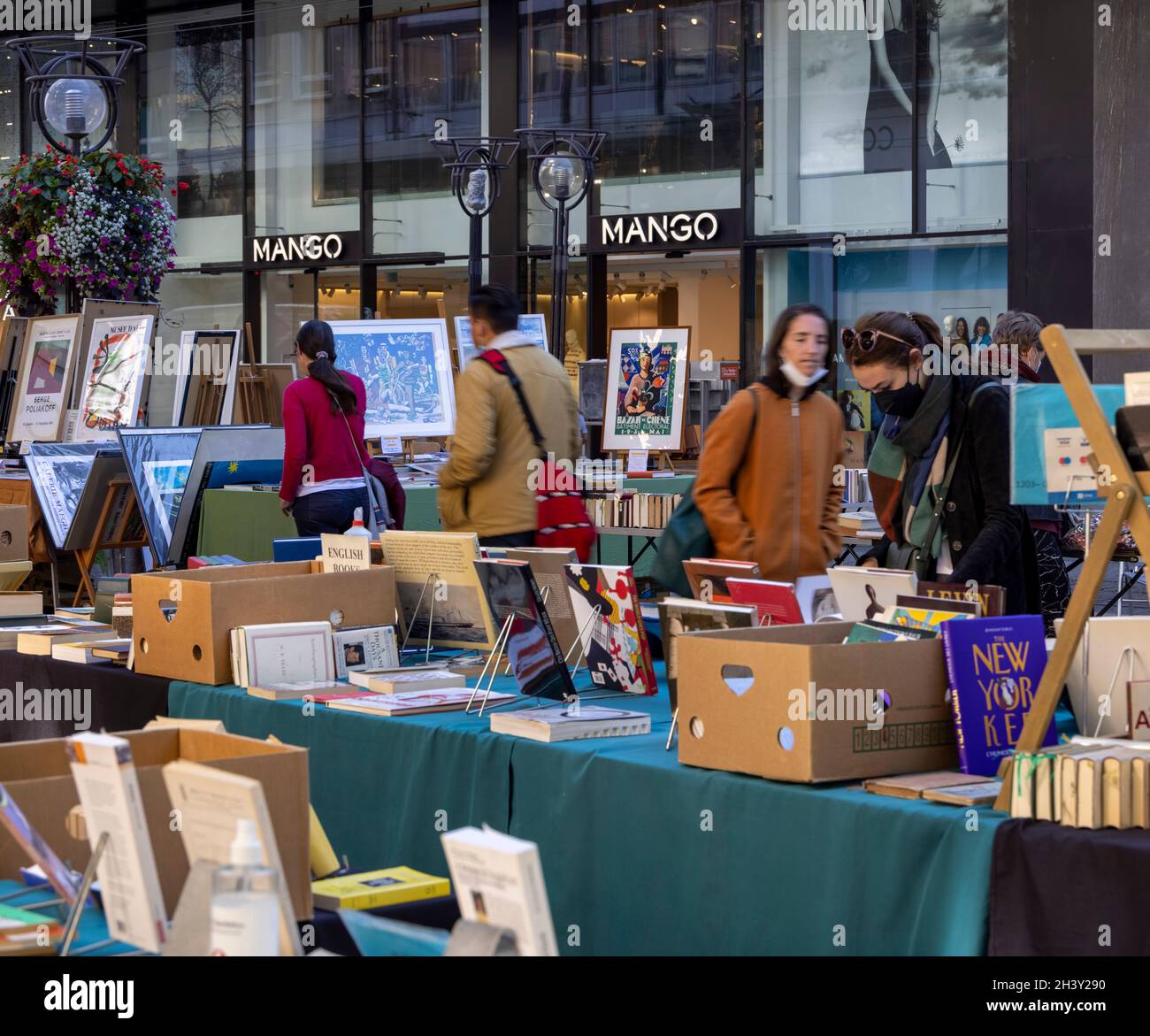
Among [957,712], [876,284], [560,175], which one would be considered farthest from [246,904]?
[876,284]

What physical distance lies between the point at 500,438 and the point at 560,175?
6350 millimetres

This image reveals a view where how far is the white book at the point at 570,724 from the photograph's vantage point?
3.21 metres

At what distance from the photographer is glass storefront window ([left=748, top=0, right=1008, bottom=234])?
14.1 metres

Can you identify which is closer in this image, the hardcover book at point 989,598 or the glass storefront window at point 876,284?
the hardcover book at point 989,598

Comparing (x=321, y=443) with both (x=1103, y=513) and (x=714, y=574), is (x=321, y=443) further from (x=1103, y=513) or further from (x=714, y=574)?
(x=1103, y=513)

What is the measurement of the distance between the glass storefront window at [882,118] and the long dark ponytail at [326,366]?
8773mm

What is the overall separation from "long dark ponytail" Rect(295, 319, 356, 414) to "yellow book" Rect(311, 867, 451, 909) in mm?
4495

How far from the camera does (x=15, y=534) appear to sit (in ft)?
21.9

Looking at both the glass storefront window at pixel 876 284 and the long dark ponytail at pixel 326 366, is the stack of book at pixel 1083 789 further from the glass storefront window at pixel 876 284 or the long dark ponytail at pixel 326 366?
the glass storefront window at pixel 876 284

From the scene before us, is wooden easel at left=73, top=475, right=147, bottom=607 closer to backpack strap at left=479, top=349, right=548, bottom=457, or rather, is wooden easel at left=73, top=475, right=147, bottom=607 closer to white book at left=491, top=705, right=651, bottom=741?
backpack strap at left=479, top=349, right=548, bottom=457

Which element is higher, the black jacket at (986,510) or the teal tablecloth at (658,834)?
the black jacket at (986,510)

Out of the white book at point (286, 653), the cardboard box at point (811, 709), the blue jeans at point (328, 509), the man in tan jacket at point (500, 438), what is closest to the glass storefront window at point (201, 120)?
the blue jeans at point (328, 509)

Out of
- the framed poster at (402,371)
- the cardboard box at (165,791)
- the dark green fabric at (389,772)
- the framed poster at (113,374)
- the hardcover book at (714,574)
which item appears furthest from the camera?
the framed poster at (402,371)
